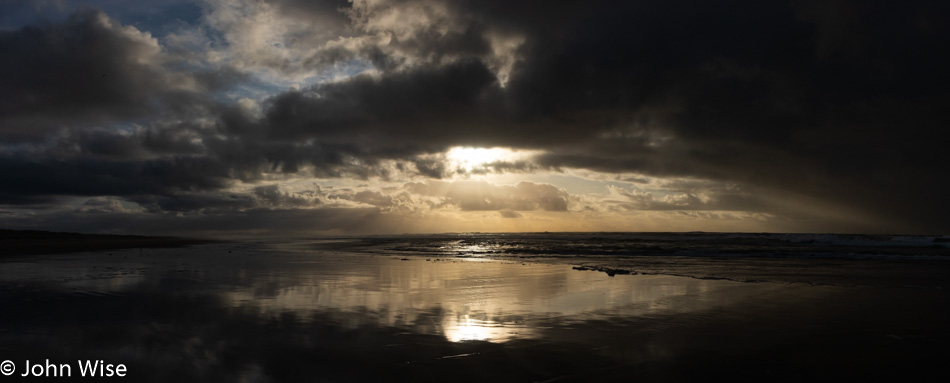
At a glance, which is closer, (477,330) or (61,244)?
(477,330)

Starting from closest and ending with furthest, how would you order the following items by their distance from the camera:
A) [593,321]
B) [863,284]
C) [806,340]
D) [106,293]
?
[806,340] → [593,321] → [106,293] → [863,284]

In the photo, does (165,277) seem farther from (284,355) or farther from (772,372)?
(772,372)

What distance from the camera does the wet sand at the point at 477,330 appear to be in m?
6.28

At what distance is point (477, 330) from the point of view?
8578 mm

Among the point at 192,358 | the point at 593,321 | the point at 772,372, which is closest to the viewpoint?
the point at 772,372

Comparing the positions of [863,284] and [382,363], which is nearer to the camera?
[382,363]

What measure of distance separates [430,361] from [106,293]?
34.6ft

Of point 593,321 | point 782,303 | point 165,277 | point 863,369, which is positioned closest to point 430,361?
point 593,321

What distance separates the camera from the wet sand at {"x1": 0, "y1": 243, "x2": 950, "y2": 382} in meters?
6.28

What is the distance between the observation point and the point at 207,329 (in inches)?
332

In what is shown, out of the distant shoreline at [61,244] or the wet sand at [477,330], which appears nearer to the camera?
the wet sand at [477,330]

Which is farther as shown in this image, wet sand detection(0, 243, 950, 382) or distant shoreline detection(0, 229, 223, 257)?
distant shoreline detection(0, 229, 223, 257)

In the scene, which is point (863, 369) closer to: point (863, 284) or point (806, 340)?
point (806, 340)

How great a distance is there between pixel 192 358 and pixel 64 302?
22.7 feet
